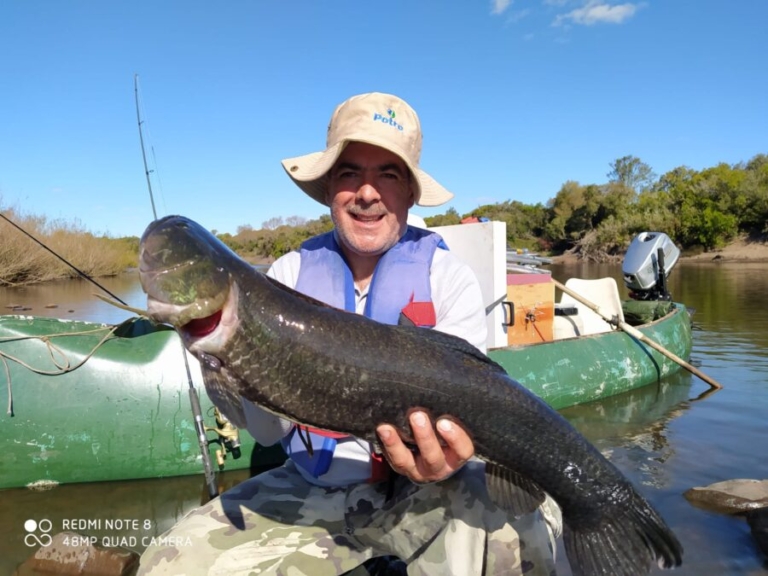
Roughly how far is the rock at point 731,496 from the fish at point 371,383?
9.40 ft

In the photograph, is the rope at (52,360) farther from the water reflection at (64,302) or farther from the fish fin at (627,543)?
the water reflection at (64,302)

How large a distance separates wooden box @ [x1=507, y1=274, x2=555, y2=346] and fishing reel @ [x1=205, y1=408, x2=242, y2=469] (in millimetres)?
4144

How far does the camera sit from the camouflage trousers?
8.29 ft

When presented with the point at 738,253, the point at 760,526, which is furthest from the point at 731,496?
the point at 738,253

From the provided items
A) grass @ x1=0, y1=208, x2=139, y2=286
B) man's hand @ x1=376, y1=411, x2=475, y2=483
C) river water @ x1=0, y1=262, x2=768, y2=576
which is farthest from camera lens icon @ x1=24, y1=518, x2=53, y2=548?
grass @ x1=0, y1=208, x2=139, y2=286

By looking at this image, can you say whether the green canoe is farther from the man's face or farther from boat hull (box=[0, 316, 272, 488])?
the man's face

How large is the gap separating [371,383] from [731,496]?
4.23 m

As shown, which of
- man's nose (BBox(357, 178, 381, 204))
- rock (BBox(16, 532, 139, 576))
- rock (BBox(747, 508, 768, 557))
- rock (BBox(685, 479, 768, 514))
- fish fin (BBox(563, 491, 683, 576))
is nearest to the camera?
fish fin (BBox(563, 491, 683, 576))

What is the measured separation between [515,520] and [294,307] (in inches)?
59.6

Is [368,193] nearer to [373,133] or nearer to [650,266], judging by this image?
[373,133]

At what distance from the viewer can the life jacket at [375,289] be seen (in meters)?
2.86


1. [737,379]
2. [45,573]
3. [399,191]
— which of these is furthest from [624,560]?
[737,379]

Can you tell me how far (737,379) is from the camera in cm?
894

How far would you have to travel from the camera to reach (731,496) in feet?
15.4
